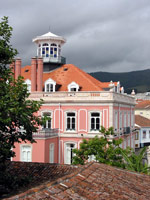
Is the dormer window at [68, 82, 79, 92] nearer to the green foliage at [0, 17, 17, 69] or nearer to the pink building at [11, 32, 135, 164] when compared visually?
the pink building at [11, 32, 135, 164]

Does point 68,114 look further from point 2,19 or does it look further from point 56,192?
point 56,192

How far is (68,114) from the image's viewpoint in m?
36.0

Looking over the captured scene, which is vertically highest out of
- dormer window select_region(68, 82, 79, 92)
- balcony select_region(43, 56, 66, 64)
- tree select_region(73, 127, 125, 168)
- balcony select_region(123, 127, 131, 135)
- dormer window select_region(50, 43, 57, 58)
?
dormer window select_region(50, 43, 57, 58)

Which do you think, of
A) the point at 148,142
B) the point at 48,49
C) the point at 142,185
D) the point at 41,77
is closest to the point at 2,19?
the point at 142,185

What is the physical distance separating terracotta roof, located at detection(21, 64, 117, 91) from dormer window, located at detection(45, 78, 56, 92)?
1030 mm

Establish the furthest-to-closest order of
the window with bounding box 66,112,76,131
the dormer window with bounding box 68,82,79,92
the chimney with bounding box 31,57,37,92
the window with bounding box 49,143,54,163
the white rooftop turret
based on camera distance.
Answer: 1. the white rooftop turret
2. the chimney with bounding box 31,57,37,92
3. the dormer window with bounding box 68,82,79,92
4. the window with bounding box 66,112,76,131
5. the window with bounding box 49,143,54,163

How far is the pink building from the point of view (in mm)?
33125

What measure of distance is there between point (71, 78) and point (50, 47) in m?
6.35

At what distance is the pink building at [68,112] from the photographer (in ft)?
109

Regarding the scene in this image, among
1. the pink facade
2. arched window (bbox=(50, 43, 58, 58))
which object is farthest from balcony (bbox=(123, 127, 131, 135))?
arched window (bbox=(50, 43, 58, 58))

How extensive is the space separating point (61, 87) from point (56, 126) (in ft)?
16.4

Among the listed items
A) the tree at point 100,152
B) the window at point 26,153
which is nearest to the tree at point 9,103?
the tree at point 100,152

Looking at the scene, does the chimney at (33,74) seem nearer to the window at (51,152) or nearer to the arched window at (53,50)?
the arched window at (53,50)

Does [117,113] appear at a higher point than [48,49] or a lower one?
lower
